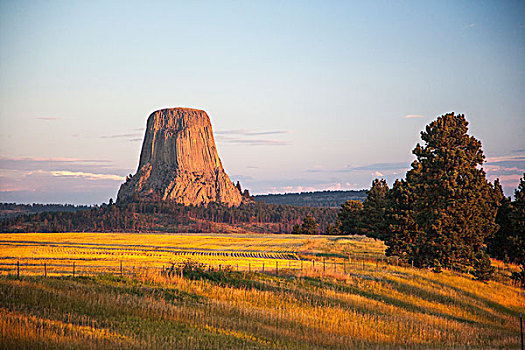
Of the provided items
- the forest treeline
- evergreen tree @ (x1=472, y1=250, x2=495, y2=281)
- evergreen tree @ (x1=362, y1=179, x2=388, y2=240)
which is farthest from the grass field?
the forest treeline

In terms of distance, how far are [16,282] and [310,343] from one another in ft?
38.7

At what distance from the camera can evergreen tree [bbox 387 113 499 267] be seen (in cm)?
4359

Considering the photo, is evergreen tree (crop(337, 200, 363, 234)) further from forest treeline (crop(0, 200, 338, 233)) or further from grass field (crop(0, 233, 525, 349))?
forest treeline (crop(0, 200, 338, 233))

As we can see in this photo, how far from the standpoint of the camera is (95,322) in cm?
1712

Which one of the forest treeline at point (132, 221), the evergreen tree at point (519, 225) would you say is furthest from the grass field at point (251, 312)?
the forest treeline at point (132, 221)

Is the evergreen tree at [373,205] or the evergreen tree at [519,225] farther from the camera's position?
the evergreen tree at [373,205]

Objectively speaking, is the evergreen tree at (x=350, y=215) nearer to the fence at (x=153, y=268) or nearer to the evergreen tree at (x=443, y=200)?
the fence at (x=153, y=268)

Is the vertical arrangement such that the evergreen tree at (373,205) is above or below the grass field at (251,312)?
above

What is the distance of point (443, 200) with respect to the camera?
1756 inches

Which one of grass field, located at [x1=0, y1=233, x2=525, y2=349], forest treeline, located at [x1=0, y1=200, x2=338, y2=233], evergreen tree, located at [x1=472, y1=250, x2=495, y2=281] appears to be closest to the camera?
grass field, located at [x1=0, y1=233, x2=525, y2=349]

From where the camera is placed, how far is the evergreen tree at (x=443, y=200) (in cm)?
4359

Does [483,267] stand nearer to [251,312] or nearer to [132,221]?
[251,312]

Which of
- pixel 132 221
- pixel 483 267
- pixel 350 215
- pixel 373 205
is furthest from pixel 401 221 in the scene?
pixel 132 221

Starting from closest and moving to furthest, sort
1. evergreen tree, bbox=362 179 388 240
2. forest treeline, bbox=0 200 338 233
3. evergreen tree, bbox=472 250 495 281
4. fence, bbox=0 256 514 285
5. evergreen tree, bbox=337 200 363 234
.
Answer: fence, bbox=0 256 514 285
evergreen tree, bbox=472 250 495 281
evergreen tree, bbox=362 179 388 240
evergreen tree, bbox=337 200 363 234
forest treeline, bbox=0 200 338 233
